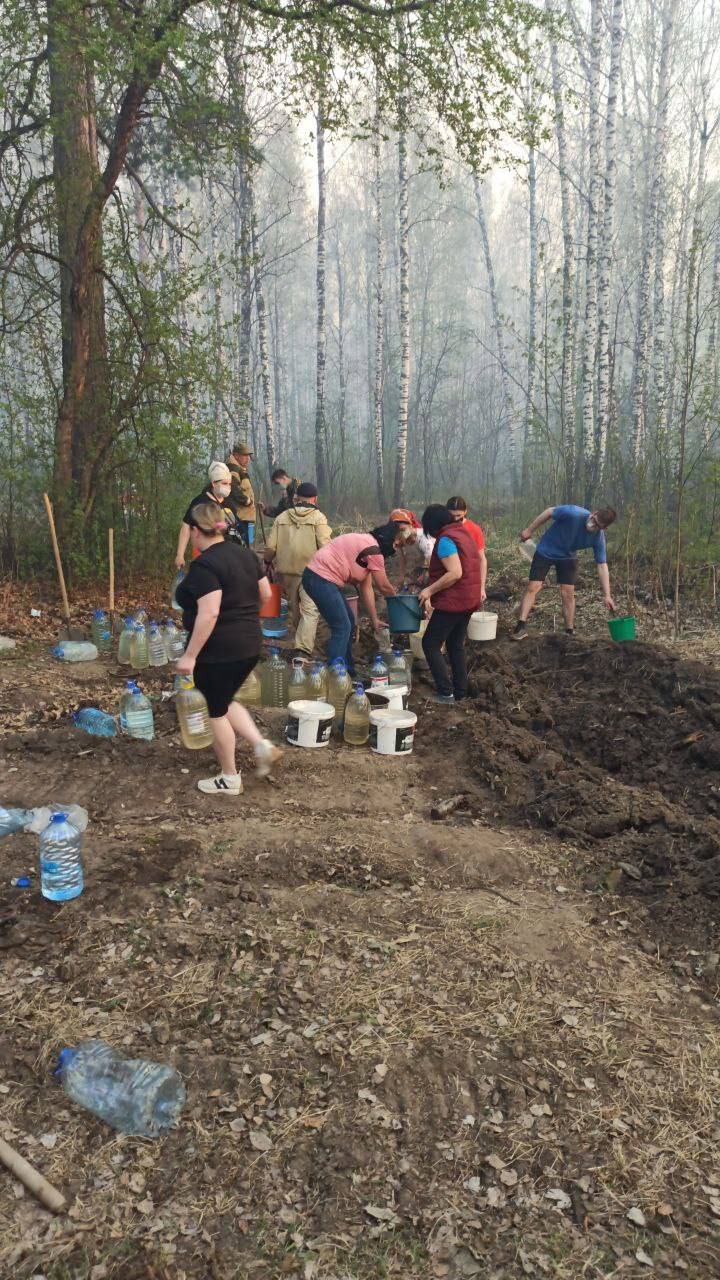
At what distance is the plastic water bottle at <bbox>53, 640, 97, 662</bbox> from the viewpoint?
7413mm

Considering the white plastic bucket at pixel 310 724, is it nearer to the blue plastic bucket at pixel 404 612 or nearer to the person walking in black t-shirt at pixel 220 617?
the person walking in black t-shirt at pixel 220 617

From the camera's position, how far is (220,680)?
4359mm

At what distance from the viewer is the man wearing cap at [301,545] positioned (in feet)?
22.6

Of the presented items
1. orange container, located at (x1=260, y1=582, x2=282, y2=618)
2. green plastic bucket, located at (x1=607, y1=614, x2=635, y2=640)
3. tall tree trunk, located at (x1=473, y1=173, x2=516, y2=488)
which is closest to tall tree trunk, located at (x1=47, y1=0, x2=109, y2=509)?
orange container, located at (x1=260, y1=582, x2=282, y2=618)

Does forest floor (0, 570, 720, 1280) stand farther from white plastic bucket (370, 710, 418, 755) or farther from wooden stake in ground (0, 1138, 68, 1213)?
white plastic bucket (370, 710, 418, 755)

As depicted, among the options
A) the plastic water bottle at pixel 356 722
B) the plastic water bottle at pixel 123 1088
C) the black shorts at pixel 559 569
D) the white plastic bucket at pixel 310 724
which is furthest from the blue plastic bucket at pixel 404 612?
the plastic water bottle at pixel 123 1088

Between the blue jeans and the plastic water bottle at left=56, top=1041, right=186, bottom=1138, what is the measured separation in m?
3.87

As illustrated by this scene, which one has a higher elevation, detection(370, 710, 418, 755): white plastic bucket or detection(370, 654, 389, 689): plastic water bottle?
detection(370, 654, 389, 689): plastic water bottle

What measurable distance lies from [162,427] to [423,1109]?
8.29m

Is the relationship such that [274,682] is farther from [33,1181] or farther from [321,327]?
[321,327]

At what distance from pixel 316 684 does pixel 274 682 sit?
53cm

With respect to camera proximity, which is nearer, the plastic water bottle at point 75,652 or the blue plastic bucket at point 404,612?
the blue plastic bucket at point 404,612

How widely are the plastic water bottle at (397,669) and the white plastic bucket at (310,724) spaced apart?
98 cm

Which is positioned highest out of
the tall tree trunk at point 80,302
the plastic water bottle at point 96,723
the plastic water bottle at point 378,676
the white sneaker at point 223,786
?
the tall tree trunk at point 80,302
